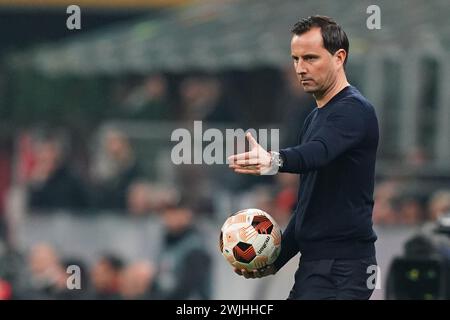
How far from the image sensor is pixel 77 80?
1980 cm

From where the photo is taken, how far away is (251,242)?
8.08 metres

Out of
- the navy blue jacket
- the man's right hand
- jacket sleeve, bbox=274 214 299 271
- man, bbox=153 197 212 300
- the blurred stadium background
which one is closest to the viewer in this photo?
the navy blue jacket

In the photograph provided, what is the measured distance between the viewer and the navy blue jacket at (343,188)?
7562 mm

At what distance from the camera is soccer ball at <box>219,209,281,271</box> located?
26.5ft

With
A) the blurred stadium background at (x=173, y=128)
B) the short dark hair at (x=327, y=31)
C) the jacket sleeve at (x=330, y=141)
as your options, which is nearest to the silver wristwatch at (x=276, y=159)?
the jacket sleeve at (x=330, y=141)

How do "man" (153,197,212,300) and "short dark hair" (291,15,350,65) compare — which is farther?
"man" (153,197,212,300)

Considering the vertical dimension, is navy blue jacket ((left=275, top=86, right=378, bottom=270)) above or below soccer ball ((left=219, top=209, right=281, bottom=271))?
above

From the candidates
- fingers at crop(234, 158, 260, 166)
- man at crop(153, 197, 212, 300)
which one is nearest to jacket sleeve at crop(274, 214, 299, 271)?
fingers at crop(234, 158, 260, 166)

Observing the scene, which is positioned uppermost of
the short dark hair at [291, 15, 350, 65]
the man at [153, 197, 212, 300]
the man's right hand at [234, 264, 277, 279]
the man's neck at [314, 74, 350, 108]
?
the short dark hair at [291, 15, 350, 65]

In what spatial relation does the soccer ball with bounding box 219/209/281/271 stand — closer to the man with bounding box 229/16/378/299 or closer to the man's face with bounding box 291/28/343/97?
the man with bounding box 229/16/378/299

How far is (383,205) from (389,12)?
162 inches

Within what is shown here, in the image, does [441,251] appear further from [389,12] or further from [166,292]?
[389,12]

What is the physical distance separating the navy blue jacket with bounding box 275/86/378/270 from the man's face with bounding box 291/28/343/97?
0.11 m
